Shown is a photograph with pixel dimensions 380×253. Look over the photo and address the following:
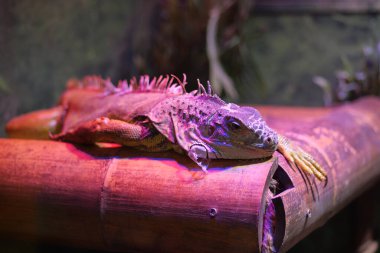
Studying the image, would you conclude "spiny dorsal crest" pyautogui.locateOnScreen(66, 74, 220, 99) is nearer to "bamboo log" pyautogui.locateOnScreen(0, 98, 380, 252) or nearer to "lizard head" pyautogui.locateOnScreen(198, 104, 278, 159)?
"lizard head" pyautogui.locateOnScreen(198, 104, 278, 159)

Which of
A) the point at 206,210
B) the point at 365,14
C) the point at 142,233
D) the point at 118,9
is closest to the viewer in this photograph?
the point at 206,210

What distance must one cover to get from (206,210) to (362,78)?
126 inches

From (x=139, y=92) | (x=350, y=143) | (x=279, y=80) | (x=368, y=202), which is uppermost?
(x=139, y=92)

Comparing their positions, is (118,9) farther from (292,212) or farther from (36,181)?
(292,212)

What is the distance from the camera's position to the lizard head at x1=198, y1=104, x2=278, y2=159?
202 cm

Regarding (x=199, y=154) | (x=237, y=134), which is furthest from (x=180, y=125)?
(x=237, y=134)

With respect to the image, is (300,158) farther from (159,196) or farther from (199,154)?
(159,196)

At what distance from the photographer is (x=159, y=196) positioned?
6.71ft

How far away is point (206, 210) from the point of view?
6.33ft

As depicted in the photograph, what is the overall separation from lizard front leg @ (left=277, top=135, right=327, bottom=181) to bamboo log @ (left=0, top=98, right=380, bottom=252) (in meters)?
0.04

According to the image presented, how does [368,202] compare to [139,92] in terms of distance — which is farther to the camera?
[368,202]

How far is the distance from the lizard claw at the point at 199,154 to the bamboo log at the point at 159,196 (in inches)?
1.6

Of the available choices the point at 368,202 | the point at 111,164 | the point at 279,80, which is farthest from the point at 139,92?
the point at 279,80

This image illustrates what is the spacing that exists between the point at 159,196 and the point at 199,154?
0.23m
